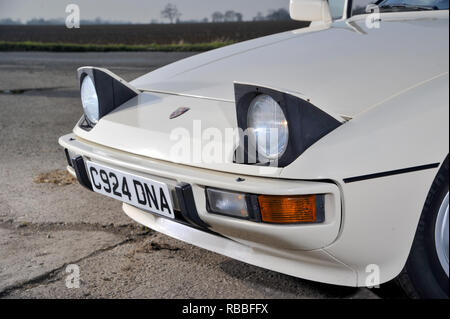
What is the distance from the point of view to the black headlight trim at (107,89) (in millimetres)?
2303

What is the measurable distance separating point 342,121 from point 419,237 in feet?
1.56

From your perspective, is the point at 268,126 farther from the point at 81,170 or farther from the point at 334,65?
the point at 81,170

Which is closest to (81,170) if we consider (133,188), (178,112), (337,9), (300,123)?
Answer: (133,188)

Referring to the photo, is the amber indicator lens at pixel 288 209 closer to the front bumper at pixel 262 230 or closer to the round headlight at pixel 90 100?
the front bumper at pixel 262 230

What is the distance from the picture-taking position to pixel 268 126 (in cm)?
167

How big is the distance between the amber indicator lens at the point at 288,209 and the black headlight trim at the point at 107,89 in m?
1.01

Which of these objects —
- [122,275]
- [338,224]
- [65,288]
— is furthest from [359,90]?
[65,288]

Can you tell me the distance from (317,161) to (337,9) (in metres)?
1.48

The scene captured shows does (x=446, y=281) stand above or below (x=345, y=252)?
below

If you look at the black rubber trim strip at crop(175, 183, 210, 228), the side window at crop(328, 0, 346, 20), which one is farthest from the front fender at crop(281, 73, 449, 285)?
the side window at crop(328, 0, 346, 20)

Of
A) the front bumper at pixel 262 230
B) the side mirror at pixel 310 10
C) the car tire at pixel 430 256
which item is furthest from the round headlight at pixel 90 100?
the car tire at pixel 430 256
